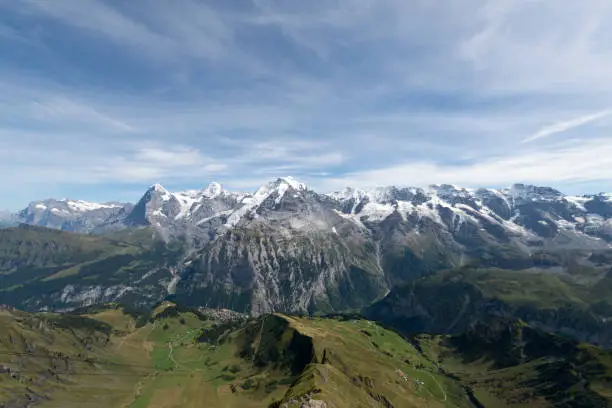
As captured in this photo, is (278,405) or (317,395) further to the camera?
(317,395)
